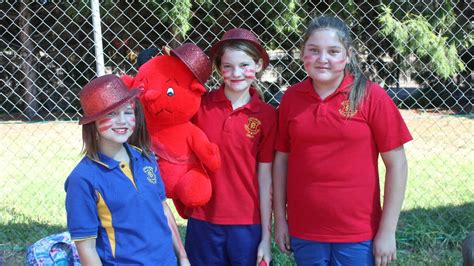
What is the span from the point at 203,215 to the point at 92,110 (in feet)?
2.36

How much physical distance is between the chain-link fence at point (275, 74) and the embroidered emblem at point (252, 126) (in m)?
1.75

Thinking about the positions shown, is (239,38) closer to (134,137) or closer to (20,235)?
(134,137)

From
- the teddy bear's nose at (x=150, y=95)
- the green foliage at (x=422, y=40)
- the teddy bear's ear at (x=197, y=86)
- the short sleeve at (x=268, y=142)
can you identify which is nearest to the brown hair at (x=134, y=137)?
the teddy bear's nose at (x=150, y=95)

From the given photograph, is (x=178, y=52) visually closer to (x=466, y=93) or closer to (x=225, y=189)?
(x=225, y=189)

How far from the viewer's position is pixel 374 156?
2.18 m

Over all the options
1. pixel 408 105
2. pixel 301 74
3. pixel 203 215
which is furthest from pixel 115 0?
pixel 203 215

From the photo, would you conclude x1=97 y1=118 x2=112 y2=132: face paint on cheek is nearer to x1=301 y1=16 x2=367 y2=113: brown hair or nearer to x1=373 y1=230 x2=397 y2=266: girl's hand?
x1=301 y1=16 x2=367 y2=113: brown hair

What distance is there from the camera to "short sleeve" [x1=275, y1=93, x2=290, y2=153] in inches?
91.5

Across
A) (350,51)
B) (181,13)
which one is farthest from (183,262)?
(181,13)

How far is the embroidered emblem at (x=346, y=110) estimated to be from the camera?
212 cm

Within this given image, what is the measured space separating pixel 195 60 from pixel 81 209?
2.65ft

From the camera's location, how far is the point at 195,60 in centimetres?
236

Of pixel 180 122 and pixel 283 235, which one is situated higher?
pixel 180 122

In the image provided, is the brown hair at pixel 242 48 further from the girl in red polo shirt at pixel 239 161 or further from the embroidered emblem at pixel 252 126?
the embroidered emblem at pixel 252 126
